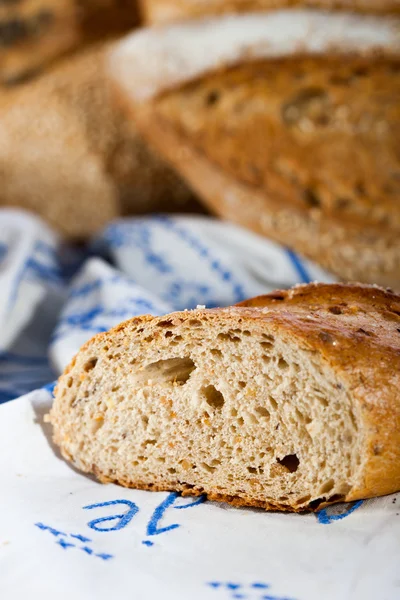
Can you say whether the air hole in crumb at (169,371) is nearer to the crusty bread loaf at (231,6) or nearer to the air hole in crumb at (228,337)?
the air hole in crumb at (228,337)

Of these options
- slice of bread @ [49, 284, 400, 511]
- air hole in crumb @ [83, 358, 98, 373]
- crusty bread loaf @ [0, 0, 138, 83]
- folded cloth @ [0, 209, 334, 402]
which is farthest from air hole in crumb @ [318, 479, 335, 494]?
Answer: crusty bread loaf @ [0, 0, 138, 83]

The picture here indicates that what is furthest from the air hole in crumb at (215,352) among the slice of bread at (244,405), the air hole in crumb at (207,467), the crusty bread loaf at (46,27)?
the crusty bread loaf at (46,27)

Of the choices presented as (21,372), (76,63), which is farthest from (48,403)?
(76,63)

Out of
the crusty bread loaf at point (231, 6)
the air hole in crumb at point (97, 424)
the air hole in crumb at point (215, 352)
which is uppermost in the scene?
the crusty bread loaf at point (231, 6)

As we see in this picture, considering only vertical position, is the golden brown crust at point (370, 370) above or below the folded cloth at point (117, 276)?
above

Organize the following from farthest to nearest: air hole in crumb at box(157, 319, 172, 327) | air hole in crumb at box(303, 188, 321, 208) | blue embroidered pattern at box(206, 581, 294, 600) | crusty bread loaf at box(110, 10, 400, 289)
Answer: air hole in crumb at box(303, 188, 321, 208), crusty bread loaf at box(110, 10, 400, 289), air hole in crumb at box(157, 319, 172, 327), blue embroidered pattern at box(206, 581, 294, 600)

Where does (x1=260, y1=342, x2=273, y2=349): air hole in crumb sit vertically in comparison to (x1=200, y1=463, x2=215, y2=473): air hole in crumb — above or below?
above

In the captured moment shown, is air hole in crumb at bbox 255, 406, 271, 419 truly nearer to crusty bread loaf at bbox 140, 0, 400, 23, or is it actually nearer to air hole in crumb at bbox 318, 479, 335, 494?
air hole in crumb at bbox 318, 479, 335, 494
